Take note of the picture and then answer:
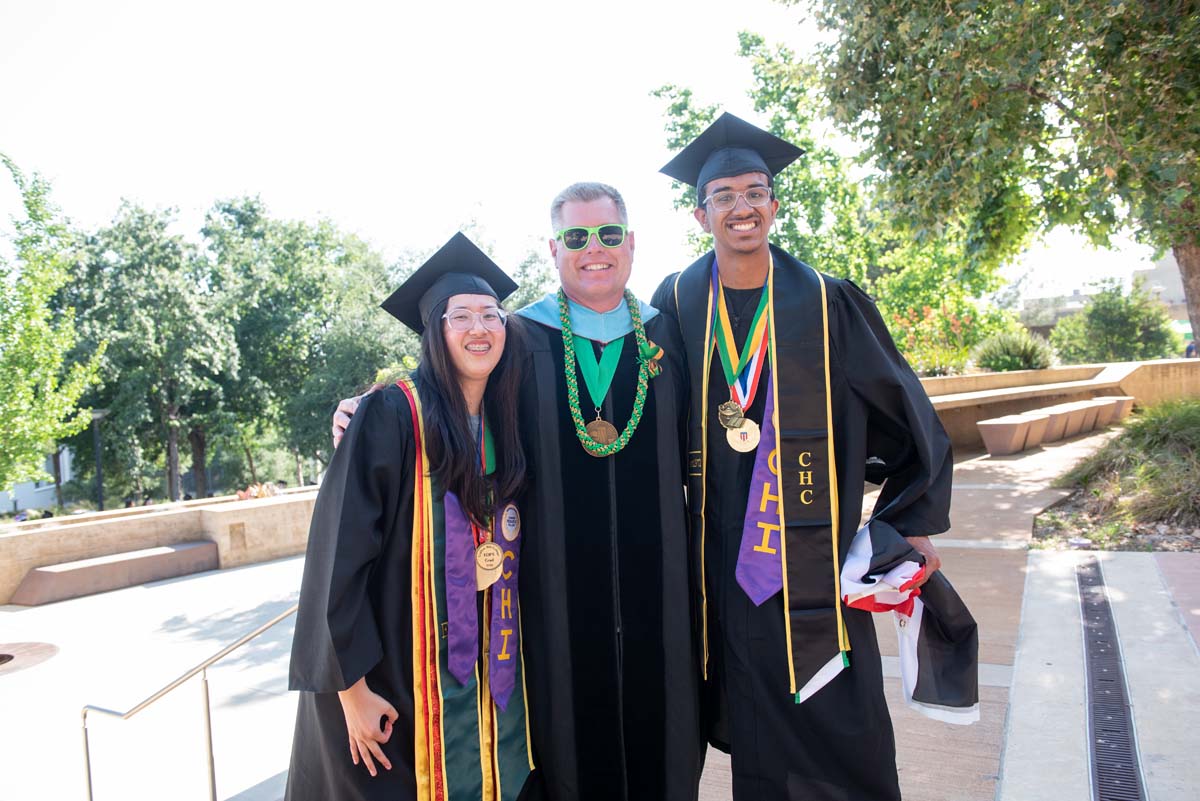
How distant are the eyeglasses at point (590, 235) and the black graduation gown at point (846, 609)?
0.34 meters

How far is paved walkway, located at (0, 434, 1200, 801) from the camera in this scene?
3010mm

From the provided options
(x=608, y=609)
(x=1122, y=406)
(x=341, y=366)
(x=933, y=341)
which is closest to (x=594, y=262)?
(x=608, y=609)

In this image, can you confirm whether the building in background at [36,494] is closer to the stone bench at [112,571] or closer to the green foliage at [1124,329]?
the stone bench at [112,571]

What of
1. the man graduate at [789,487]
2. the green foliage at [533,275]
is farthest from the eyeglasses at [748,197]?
the green foliage at [533,275]

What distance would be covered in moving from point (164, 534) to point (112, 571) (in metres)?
0.91

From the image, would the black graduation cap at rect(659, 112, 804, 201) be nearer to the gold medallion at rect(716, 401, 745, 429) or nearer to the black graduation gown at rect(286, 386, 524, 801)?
the gold medallion at rect(716, 401, 745, 429)

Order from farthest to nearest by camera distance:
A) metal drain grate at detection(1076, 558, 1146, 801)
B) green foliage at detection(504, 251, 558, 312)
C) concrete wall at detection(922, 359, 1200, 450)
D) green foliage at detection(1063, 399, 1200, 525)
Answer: green foliage at detection(504, 251, 558, 312), concrete wall at detection(922, 359, 1200, 450), green foliage at detection(1063, 399, 1200, 525), metal drain grate at detection(1076, 558, 1146, 801)

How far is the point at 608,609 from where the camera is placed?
2438 millimetres

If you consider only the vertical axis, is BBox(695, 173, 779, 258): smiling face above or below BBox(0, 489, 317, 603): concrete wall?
above

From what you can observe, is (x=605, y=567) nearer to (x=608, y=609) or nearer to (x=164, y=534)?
(x=608, y=609)

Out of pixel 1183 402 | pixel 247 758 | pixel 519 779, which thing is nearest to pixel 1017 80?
pixel 1183 402

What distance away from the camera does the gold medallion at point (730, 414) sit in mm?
2453

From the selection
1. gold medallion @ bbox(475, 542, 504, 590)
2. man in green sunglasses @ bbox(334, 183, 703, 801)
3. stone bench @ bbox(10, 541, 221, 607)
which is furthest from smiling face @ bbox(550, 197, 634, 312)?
stone bench @ bbox(10, 541, 221, 607)

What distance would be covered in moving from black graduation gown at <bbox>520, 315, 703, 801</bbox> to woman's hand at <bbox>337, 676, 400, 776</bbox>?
0.48 metres
